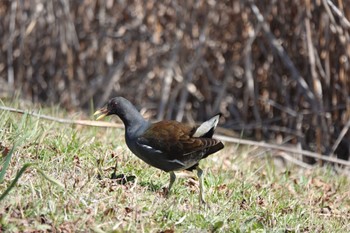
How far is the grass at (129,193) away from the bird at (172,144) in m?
0.17

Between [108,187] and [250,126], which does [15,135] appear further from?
[250,126]

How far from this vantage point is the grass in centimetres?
372

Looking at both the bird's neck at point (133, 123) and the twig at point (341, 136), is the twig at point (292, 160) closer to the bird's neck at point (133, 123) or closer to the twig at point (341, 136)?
the twig at point (341, 136)

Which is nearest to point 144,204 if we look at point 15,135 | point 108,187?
point 108,187

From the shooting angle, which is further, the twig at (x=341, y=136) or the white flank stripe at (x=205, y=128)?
the twig at (x=341, y=136)

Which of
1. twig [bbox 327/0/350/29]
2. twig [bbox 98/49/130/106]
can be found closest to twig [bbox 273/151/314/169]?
twig [bbox 327/0/350/29]

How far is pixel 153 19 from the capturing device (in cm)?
808

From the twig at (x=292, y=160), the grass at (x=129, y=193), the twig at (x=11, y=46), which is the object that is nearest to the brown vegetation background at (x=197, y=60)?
the twig at (x=11, y=46)

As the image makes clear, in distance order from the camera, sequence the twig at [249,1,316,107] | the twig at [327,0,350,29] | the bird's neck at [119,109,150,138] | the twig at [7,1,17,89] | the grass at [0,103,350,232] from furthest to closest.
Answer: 1. the twig at [7,1,17,89]
2. the twig at [249,1,316,107]
3. the twig at [327,0,350,29]
4. the bird's neck at [119,109,150,138]
5. the grass at [0,103,350,232]

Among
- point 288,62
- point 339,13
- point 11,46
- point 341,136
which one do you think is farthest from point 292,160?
point 11,46

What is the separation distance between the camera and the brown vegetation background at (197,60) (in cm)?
707

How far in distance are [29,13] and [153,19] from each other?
136cm

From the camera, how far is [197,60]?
7691 millimetres

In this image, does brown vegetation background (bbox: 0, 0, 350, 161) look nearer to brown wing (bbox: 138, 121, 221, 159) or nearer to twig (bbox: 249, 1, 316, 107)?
twig (bbox: 249, 1, 316, 107)
